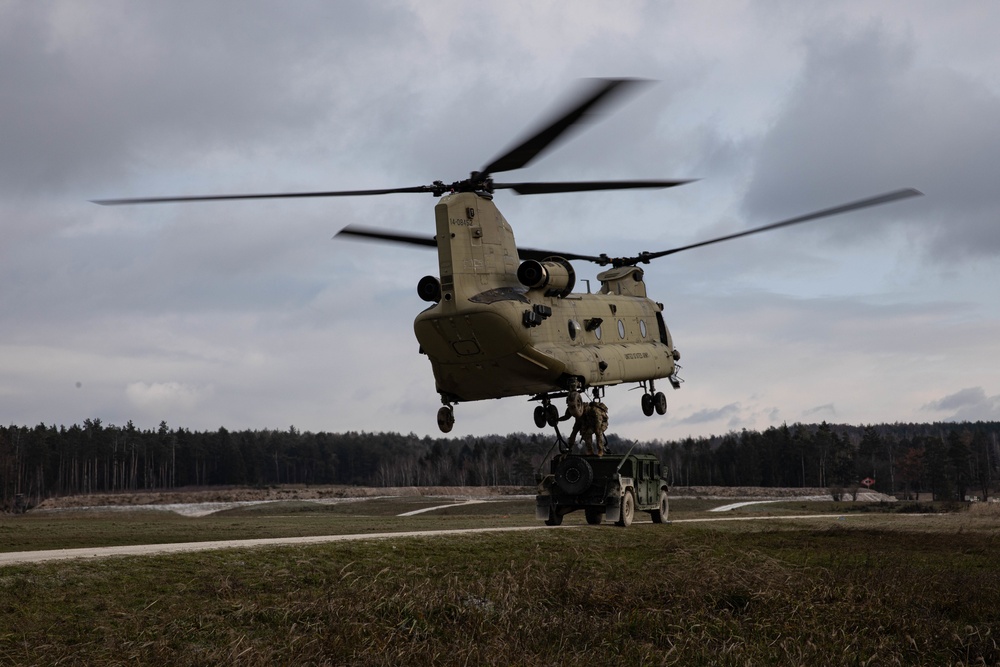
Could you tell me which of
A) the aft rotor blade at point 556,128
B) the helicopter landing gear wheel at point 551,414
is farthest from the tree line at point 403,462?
the aft rotor blade at point 556,128

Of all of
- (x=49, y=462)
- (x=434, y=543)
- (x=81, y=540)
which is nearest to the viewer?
(x=434, y=543)

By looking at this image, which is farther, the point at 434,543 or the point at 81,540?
the point at 81,540

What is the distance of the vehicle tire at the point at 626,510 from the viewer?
87.7 feet

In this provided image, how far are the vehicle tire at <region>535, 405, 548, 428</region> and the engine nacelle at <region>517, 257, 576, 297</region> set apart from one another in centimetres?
408

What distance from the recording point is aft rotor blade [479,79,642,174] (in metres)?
19.3

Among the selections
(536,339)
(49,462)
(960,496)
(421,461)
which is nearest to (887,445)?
(960,496)

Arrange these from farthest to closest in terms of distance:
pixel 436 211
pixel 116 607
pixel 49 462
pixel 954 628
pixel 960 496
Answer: pixel 49 462, pixel 960 496, pixel 436 211, pixel 954 628, pixel 116 607

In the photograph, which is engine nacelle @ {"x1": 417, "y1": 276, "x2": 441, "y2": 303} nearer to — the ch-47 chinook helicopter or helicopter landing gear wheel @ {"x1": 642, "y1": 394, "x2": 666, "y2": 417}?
the ch-47 chinook helicopter

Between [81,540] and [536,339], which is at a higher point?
[536,339]

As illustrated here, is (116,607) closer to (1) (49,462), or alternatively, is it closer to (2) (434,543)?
(2) (434,543)

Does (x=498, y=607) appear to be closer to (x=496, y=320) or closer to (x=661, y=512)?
(x=496, y=320)

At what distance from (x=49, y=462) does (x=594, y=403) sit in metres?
107

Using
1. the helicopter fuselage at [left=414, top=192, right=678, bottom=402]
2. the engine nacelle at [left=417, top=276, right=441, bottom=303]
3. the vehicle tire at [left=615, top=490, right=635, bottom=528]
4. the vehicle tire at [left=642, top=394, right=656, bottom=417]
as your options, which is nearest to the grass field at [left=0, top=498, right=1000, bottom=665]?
the vehicle tire at [left=615, top=490, right=635, bottom=528]

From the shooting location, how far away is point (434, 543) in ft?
69.7
